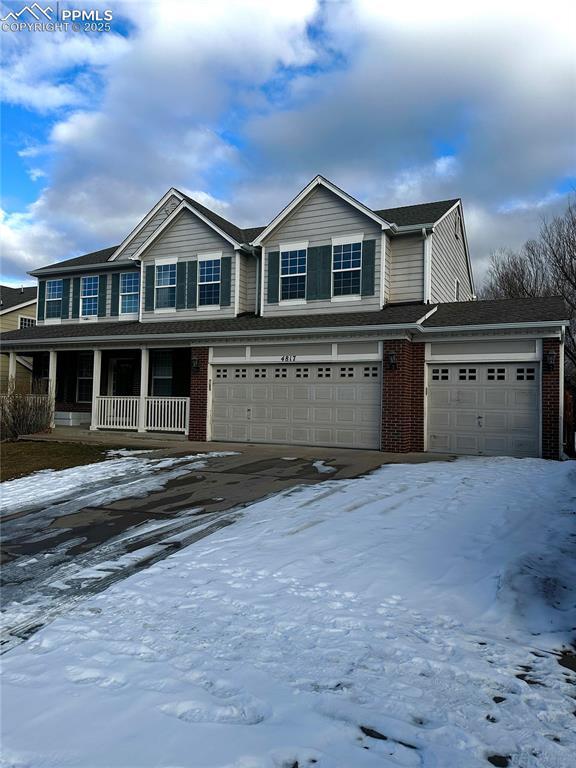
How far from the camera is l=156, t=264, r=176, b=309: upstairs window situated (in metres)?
18.5

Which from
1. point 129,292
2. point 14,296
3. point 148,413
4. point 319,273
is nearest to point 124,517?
point 148,413

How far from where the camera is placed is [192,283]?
18.2 metres

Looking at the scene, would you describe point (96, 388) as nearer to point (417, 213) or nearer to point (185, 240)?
point (185, 240)

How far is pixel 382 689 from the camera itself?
3.11 m

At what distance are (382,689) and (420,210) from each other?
1646cm

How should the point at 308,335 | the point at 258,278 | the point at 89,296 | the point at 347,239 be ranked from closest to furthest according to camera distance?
1. the point at 308,335
2. the point at 347,239
3. the point at 258,278
4. the point at 89,296

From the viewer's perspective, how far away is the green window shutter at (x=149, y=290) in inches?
740

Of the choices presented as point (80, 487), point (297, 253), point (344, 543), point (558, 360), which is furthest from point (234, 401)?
point (344, 543)

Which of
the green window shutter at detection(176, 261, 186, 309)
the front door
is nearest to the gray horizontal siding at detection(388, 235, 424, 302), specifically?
the green window shutter at detection(176, 261, 186, 309)

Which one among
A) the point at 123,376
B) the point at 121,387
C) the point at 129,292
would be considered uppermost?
the point at 129,292

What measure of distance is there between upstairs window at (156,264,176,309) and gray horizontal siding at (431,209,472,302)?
28.1ft

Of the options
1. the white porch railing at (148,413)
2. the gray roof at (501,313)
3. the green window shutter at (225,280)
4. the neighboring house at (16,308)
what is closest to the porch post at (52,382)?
the white porch railing at (148,413)

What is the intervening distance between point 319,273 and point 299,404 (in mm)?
4059

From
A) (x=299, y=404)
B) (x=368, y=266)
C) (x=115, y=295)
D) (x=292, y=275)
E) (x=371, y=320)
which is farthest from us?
(x=115, y=295)
